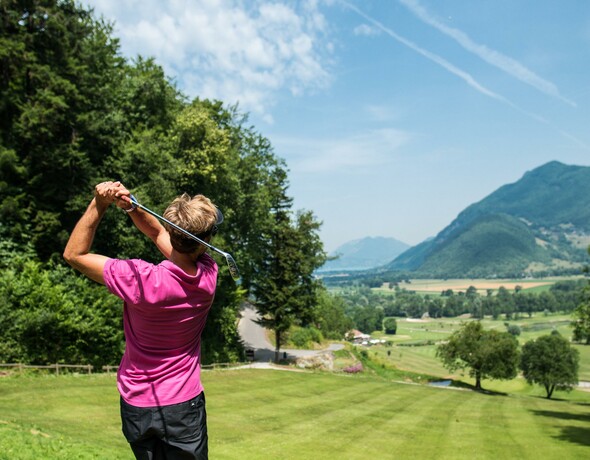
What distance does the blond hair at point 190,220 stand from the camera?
297 cm

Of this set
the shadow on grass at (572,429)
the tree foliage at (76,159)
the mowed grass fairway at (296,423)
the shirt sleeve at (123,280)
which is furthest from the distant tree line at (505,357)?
the shirt sleeve at (123,280)

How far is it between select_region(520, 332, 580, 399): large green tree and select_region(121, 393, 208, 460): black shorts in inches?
3022

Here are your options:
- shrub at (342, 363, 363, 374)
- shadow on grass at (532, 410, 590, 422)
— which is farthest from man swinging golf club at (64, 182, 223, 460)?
shrub at (342, 363, 363, 374)

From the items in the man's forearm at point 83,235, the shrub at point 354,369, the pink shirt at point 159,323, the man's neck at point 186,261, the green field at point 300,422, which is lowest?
the shrub at point 354,369

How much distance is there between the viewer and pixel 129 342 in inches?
125

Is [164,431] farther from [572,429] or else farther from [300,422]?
[572,429]

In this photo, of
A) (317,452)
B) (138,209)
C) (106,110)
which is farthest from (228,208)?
(138,209)

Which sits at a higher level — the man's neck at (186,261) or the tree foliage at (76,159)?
the tree foliage at (76,159)

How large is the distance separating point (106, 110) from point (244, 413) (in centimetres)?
2086

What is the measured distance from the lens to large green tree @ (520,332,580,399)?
2667 inches

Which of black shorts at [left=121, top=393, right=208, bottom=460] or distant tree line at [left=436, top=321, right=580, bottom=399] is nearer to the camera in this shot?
black shorts at [left=121, top=393, right=208, bottom=460]

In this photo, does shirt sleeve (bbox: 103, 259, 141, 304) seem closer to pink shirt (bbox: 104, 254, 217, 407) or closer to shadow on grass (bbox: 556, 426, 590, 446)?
pink shirt (bbox: 104, 254, 217, 407)

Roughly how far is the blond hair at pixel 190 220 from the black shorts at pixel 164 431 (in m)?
1.04

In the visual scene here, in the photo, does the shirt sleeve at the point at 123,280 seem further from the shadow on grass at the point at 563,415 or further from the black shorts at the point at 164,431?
the shadow on grass at the point at 563,415
